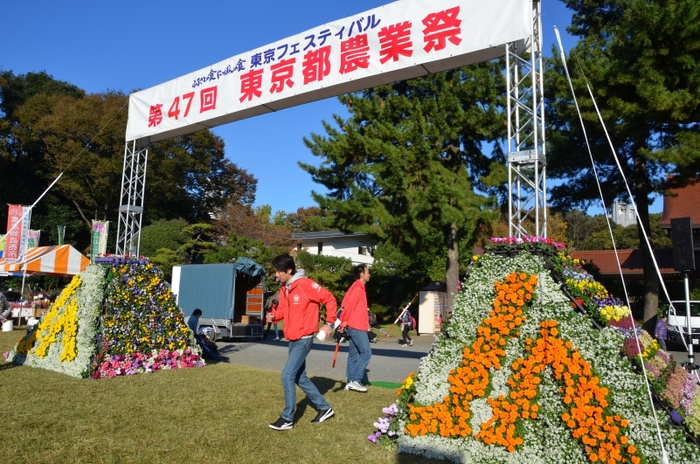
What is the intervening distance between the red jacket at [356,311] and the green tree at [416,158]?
924cm

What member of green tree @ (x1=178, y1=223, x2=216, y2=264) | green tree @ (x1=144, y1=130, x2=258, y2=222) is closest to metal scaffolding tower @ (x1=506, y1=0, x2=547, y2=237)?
green tree @ (x1=178, y1=223, x2=216, y2=264)

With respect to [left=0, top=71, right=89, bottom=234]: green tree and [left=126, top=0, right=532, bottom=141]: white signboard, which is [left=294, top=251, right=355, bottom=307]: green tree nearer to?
[left=126, top=0, right=532, bottom=141]: white signboard

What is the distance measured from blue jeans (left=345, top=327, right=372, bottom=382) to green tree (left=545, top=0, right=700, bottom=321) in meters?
11.9

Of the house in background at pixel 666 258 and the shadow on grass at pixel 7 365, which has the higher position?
the house in background at pixel 666 258

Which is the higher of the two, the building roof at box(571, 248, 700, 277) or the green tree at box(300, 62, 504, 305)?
the green tree at box(300, 62, 504, 305)

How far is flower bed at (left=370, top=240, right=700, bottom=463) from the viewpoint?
13.4 ft

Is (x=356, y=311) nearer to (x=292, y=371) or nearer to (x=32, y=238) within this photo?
(x=292, y=371)

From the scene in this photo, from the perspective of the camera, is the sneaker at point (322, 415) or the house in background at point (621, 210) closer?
the sneaker at point (322, 415)

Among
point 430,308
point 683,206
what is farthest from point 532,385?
point 683,206

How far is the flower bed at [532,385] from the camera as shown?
13.4 feet

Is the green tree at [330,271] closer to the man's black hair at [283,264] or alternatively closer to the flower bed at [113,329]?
the flower bed at [113,329]

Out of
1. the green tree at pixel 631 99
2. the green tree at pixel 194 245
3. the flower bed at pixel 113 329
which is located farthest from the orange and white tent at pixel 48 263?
the green tree at pixel 631 99

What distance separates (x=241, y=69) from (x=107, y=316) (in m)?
5.58

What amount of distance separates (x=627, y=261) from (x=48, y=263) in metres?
25.7
